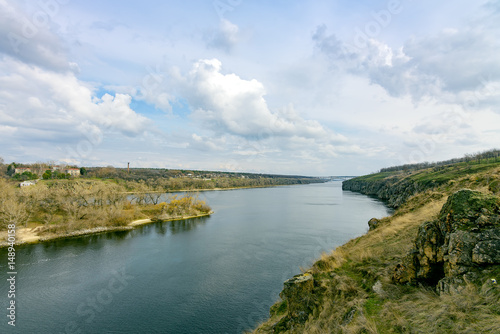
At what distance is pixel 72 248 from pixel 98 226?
531 inches

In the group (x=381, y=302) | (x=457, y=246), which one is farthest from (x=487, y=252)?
(x=381, y=302)

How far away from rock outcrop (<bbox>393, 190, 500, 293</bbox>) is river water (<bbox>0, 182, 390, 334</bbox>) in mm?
12253

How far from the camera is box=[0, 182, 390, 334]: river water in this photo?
57.7ft

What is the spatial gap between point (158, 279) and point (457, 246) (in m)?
25.1

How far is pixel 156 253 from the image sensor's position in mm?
33844

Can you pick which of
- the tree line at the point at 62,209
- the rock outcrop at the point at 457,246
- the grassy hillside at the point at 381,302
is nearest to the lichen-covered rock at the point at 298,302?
the grassy hillside at the point at 381,302

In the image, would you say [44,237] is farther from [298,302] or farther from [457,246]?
[457,246]

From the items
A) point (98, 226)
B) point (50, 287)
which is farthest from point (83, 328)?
point (98, 226)

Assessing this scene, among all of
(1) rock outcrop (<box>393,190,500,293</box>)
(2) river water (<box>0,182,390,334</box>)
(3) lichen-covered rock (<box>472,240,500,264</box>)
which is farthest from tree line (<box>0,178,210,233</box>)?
(3) lichen-covered rock (<box>472,240,500,264</box>)

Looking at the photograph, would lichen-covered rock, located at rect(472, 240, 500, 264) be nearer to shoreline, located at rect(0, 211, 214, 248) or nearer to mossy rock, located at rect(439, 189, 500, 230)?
mossy rock, located at rect(439, 189, 500, 230)

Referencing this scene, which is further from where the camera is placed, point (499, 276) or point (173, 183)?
point (173, 183)

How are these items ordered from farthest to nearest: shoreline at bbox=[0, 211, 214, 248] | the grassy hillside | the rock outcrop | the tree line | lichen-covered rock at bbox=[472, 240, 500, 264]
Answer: the tree line
shoreline at bbox=[0, 211, 214, 248]
the rock outcrop
lichen-covered rock at bbox=[472, 240, 500, 264]
the grassy hillside

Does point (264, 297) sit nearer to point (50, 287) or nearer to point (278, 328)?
point (278, 328)

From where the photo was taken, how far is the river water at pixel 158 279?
1758 centimetres
